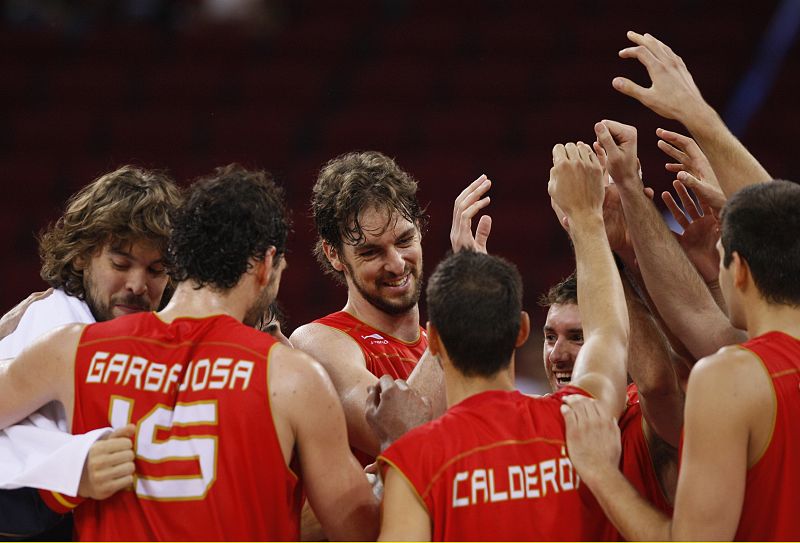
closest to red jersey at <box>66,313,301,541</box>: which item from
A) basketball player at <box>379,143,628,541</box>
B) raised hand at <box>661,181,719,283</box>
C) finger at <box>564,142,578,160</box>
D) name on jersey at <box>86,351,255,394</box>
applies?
name on jersey at <box>86,351,255,394</box>

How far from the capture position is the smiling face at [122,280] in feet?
13.8

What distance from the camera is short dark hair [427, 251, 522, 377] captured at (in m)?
3.21

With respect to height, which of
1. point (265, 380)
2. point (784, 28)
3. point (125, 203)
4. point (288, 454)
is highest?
point (784, 28)

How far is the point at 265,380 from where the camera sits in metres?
3.19

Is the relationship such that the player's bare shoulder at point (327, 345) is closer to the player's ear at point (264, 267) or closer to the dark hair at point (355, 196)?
the dark hair at point (355, 196)

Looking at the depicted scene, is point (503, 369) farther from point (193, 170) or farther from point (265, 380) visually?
point (193, 170)

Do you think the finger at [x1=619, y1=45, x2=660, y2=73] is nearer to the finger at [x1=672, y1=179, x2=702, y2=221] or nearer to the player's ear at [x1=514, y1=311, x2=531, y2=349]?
the finger at [x1=672, y1=179, x2=702, y2=221]

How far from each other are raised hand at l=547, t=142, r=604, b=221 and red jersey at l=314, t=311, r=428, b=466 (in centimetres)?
113

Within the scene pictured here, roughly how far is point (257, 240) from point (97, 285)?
114cm

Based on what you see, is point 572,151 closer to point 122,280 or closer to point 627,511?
point 627,511

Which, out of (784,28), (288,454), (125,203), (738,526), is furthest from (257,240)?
(784,28)

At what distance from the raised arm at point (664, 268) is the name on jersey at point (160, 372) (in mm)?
1799

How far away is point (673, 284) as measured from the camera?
4090 mm

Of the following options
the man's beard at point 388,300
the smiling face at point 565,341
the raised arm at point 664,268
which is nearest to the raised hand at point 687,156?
the raised arm at point 664,268
